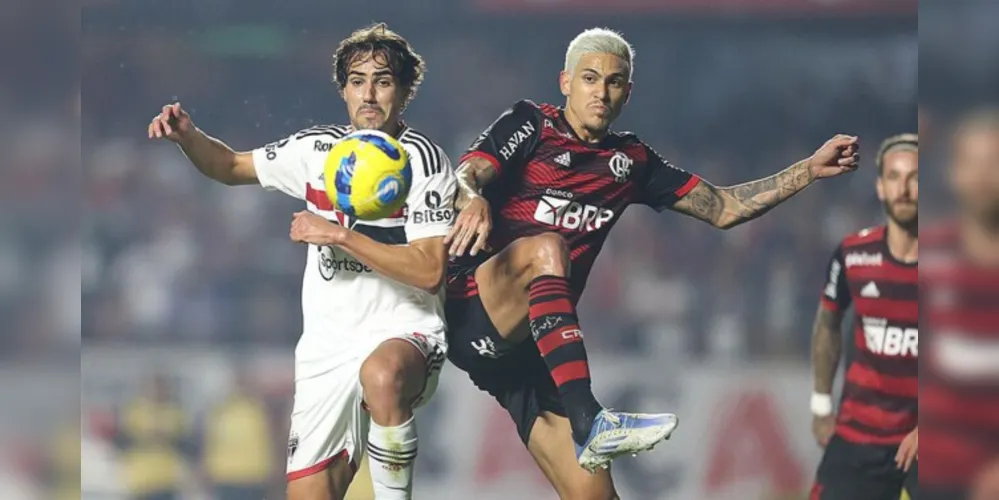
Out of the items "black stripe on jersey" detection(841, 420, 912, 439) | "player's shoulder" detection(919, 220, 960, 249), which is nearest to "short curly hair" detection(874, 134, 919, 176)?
"black stripe on jersey" detection(841, 420, 912, 439)

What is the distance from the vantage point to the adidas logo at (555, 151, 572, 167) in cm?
424

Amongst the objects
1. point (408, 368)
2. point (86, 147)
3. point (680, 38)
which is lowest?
point (408, 368)

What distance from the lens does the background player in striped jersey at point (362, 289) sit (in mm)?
3529

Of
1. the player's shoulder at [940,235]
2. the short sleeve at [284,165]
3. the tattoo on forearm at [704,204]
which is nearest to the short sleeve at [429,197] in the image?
the short sleeve at [284,165]

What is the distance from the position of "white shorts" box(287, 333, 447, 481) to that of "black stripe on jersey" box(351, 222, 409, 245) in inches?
12.5

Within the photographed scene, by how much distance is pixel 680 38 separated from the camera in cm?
648

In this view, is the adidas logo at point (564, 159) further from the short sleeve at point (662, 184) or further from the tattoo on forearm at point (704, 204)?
the tattoo on forearm at point (704, 204)

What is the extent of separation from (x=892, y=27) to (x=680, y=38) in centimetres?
108

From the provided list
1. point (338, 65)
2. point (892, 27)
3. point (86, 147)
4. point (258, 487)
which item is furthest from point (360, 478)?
point (892, 27)

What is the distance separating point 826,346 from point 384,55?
8.66 ft

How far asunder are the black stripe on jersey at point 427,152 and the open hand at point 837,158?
4.41 ft

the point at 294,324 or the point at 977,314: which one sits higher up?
the point at 977,314

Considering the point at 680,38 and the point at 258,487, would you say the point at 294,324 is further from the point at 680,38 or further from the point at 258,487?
the point at 680,38

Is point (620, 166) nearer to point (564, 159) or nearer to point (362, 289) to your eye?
point (564, 159)
